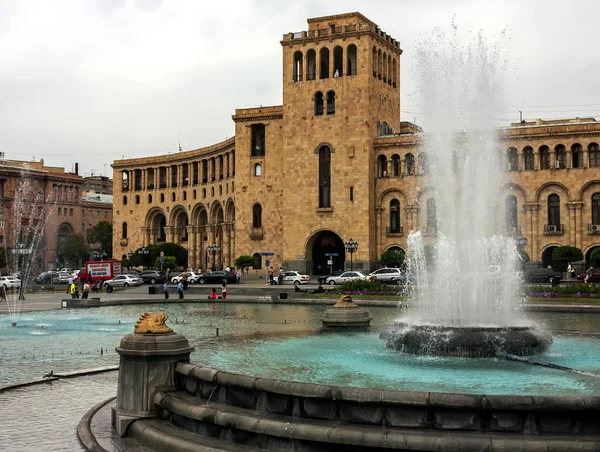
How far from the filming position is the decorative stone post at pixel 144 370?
954cm

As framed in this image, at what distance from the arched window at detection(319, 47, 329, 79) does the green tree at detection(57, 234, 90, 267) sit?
154 feet

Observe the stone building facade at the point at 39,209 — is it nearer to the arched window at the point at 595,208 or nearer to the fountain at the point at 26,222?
the fountain at the point at 26,222

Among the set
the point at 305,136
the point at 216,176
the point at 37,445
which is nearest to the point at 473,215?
the point at 37,445

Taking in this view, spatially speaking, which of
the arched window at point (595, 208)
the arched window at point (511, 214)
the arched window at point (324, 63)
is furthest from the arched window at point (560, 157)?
the arched window at point (324, 63)

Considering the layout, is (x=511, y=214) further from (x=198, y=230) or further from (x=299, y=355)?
(x=299, y=355)

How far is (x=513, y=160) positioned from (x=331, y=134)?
46.5ft

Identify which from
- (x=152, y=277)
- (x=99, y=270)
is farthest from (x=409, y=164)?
(x=99, y=270)

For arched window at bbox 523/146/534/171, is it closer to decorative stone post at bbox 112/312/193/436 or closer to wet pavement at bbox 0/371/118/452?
wet pavement at bbox 0/371/118/452

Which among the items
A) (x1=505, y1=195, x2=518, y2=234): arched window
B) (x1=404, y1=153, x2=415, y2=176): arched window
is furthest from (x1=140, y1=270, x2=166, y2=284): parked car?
(x1=505, y1=195, x2=518, y2=234): arched window

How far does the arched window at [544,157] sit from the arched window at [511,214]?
3.09 meters

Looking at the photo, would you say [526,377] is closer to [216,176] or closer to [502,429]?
[502,429]

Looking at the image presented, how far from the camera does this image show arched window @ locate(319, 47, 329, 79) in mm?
62125

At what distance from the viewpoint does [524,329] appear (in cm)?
1389

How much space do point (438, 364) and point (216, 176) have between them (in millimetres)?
65669
